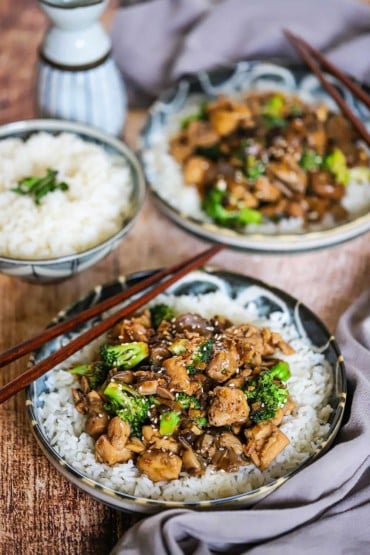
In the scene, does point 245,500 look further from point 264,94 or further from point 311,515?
point 264,94

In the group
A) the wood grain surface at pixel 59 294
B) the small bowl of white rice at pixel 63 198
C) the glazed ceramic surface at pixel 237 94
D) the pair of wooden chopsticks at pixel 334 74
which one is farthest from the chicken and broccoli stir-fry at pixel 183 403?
the pair of wooden chopsticks at pixel 334 74

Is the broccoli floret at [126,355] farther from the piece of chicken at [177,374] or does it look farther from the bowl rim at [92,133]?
the bowl rim at [92,133]

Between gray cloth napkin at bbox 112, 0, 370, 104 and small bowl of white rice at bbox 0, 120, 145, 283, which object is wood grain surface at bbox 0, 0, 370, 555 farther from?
gray cloth napkin at bbox 112, 0, 370, 104

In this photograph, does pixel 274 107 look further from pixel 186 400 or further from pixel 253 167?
pixel 186 400

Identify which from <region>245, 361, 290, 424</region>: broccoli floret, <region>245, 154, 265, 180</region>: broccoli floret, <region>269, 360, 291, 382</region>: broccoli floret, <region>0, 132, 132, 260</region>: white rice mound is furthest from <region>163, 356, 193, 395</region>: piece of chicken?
<region>245, 154, 265, 180</region>: broccoli floret

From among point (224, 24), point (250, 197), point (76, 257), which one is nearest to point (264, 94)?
point (224, 24)

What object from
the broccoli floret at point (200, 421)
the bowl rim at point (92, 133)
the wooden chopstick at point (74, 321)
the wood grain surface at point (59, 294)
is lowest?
the wood grain surface at point (59, 294)

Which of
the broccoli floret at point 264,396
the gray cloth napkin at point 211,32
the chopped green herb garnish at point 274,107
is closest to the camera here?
the broccoli floret at point 264,396
